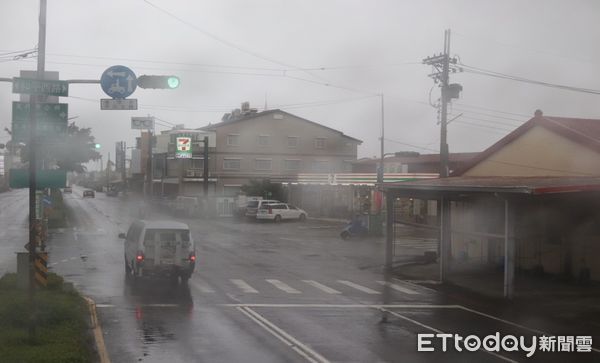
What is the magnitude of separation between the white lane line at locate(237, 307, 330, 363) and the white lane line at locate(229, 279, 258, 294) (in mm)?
2939

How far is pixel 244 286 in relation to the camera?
2095 cm

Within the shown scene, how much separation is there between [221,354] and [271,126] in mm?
58960

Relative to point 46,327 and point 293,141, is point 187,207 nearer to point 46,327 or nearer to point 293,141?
point 293,141

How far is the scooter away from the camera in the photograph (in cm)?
4008

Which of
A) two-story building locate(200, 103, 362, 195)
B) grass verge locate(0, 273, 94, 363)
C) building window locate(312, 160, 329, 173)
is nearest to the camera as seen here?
grass verge locate(0, 273, 94, 363)

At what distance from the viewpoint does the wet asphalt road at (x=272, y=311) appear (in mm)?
12453

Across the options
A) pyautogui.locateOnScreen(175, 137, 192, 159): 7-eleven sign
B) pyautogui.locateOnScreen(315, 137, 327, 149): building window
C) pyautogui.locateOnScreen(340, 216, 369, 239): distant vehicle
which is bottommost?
pyautogui.locateOnScreen(340, 216, 369, 239): distant vehicle

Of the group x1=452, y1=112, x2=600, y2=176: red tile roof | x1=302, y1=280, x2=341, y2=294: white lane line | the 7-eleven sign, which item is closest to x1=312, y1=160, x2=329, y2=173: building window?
the 7-eleven sign

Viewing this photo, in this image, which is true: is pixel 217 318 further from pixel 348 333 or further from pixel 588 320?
pixel 588 320

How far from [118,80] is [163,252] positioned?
7411 millimetres

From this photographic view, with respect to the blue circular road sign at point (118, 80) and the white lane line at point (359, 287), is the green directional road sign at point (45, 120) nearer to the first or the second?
the blue circular road sign at point (118, 80)

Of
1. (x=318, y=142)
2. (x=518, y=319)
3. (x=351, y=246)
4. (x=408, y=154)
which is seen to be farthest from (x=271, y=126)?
(x=518, y=319)

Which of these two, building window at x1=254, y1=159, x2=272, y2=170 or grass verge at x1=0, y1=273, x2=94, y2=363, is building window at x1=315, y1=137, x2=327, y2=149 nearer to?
building window at x1=254, y1=159, x2=272, y2=170

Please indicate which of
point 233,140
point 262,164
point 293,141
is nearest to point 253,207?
point 262,164
